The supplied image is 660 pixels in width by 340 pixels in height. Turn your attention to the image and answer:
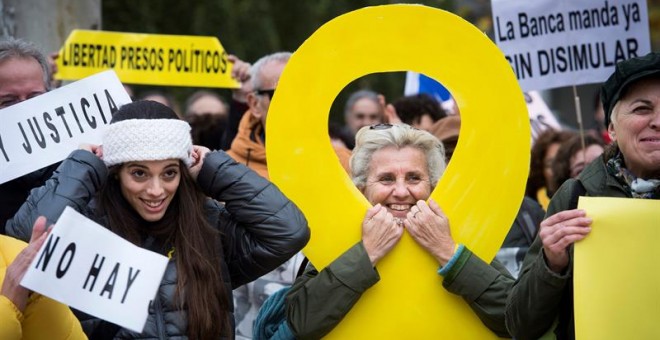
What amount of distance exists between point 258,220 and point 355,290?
1.52 ft

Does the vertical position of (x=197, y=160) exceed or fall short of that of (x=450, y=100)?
it exceeds it

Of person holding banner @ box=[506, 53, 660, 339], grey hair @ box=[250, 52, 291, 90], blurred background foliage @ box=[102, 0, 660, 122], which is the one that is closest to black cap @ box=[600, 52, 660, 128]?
person holding banner @ box=[506, 53, 660, 339]

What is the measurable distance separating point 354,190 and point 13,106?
4.66 feet

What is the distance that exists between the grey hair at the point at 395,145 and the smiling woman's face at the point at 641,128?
991mm

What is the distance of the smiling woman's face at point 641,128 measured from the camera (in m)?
4.09

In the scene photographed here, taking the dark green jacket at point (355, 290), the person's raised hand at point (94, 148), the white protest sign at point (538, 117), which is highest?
the person's raised hand at point (94, 148)

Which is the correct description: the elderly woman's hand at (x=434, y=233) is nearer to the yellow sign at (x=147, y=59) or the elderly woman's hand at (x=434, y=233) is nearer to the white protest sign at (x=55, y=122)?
the white protest sign at (x=55, y=122)

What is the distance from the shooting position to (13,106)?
4934 mm

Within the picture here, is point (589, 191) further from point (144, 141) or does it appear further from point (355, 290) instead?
point (144, 141)

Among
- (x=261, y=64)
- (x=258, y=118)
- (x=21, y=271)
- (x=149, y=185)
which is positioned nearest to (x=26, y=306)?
(x=21, y=271)

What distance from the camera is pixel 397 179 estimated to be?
490cm

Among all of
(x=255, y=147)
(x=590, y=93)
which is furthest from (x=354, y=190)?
(x=590, y=93)

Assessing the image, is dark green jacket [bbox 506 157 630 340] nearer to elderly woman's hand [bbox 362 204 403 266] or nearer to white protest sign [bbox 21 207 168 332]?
elderly woman's hand [bbox 362 204 403 266]

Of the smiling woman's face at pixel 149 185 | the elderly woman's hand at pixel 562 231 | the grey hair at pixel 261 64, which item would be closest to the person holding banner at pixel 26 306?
the smiling woman's face at pixel 149 185
